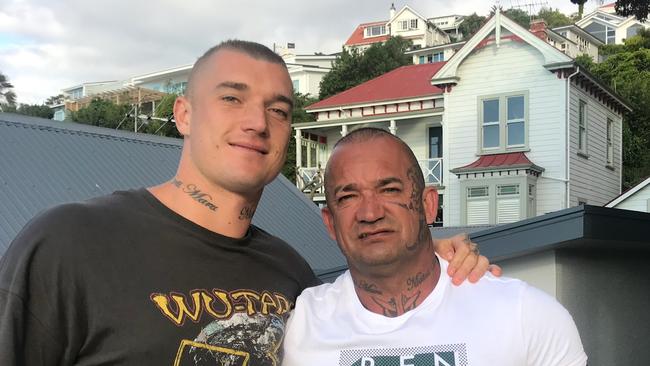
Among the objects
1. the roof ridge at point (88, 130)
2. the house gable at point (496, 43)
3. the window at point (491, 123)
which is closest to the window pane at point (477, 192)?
the window at point (491, 123)

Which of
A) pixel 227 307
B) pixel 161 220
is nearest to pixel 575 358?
pixel 227 307

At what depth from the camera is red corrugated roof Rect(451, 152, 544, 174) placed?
18797 mm

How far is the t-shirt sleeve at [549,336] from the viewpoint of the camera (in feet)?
7.29

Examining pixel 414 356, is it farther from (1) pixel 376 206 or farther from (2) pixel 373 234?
(1) pixel 376 206

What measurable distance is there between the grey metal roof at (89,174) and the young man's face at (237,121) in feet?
14.1

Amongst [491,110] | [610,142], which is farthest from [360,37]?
[491,110]

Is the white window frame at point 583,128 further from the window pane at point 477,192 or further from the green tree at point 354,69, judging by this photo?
the green tree at point 354,69

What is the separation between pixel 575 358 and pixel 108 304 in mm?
1567

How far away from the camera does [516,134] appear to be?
19.7 meters

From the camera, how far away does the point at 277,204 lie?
31.1 ft

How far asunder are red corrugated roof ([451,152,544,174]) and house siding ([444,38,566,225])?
44cm

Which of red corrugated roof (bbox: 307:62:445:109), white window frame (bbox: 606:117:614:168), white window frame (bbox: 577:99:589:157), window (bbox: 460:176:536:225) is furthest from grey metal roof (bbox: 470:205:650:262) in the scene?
white window frame (bbox: 606:117:614:168)

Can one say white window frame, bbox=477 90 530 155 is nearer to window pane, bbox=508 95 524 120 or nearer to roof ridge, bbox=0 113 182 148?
window pane, bbox=508 95 524 120

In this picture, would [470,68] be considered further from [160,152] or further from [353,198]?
[353,198]
